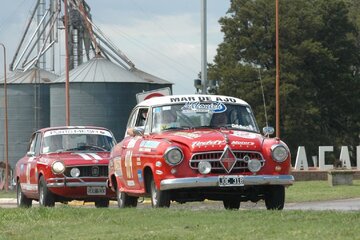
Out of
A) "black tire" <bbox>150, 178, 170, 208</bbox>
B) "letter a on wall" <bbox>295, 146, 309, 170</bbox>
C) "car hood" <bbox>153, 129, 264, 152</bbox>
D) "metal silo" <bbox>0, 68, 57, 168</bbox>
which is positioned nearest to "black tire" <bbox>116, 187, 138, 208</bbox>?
"black tire" <bbox>150, 178, 170, 208</bbox>

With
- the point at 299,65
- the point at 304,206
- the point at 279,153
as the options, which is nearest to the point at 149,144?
the point at 279,153

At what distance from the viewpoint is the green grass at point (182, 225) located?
37.4ft

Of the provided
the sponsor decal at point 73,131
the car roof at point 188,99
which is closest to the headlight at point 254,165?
the car roof at point 188,99

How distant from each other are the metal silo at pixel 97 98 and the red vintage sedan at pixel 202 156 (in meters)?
60.5

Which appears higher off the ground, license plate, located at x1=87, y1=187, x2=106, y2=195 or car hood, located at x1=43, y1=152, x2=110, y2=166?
car hood, located at x1=43, y1=152, x2=110, y2=166

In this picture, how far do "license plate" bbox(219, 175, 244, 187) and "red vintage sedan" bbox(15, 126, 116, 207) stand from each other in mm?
6377

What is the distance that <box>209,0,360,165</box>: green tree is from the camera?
69625 millimetres

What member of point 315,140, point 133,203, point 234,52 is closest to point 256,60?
point 234,52

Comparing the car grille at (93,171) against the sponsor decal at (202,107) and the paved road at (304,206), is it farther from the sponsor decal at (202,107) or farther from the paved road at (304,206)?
the sponsor decal at (202,107)

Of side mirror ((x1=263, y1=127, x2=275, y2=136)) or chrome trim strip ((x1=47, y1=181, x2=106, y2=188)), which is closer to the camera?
side mirror ((x1=263, y1=127, x2=275, y2=136))

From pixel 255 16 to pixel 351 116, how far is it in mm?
11194

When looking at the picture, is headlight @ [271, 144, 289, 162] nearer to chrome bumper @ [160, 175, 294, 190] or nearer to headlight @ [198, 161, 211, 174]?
chrome bumper @ [160, 175, 294, 190]

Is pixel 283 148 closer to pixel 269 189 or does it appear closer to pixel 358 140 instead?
pixel 269 189

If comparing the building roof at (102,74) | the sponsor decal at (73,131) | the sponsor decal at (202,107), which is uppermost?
the building roof at (102,74)
